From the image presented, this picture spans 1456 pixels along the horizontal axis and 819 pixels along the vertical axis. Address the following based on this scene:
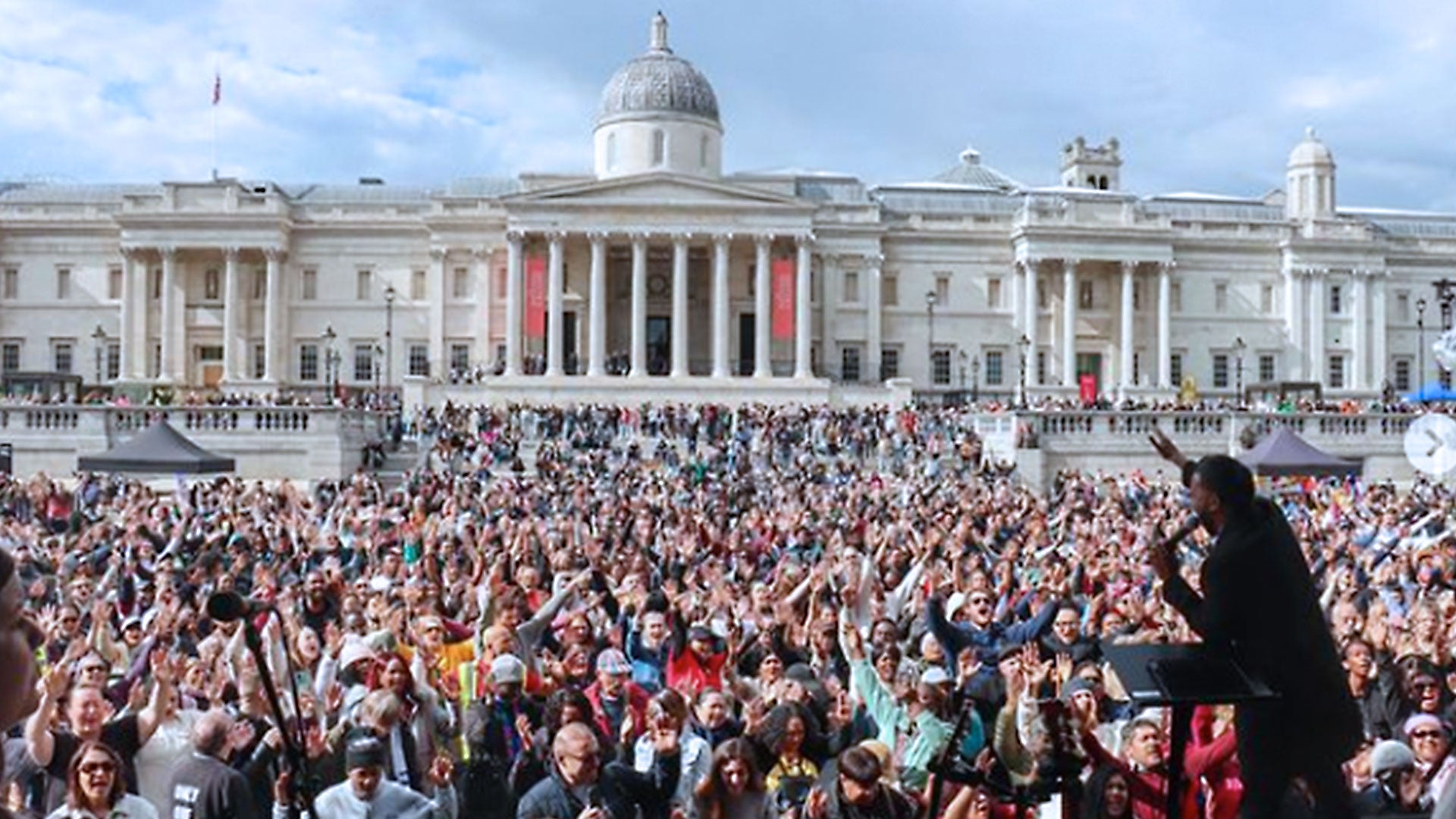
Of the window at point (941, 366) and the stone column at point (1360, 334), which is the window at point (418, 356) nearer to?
the window at point (941, 366)

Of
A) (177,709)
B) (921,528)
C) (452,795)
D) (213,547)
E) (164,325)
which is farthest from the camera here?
(164,325)

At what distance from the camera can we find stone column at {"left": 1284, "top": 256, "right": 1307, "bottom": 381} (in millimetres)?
84812

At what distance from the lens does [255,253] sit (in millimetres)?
79688

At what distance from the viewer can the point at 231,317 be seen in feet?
258

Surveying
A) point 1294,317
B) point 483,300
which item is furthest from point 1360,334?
point 483,300

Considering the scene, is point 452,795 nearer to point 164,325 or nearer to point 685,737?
point 685,737

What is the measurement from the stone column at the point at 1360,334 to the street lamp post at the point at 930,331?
23455 millimetres

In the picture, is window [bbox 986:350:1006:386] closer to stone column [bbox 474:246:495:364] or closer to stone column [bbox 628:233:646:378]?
stone column [bbox 628:233:646:378]

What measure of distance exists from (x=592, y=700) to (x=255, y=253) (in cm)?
7357

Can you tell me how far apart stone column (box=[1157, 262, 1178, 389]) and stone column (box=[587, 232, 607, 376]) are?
2930cm

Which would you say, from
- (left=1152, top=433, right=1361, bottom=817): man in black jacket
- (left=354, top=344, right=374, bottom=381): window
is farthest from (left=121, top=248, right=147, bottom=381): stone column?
(left=1152, top=433, right=1361, bottom=817): man in black jacket

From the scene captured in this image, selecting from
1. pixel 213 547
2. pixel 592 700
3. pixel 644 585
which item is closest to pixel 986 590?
pixel 644 585

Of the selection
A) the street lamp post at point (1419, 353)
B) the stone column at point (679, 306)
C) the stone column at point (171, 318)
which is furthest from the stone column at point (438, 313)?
the street lamp post at point (1419, 353)

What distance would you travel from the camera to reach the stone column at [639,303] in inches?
2975
